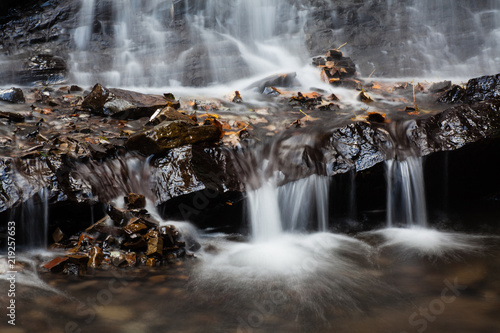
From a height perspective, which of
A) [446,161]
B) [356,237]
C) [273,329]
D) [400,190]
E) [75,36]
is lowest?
[273,329]

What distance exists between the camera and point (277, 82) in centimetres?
942

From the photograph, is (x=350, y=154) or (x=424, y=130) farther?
(x=424, y=130)

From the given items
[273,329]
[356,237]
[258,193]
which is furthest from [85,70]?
[273,329]

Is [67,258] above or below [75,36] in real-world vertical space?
below

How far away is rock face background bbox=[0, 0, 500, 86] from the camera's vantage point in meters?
10.1

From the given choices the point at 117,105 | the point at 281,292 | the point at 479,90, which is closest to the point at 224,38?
the point at 117,105

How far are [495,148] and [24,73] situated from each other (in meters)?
10.1

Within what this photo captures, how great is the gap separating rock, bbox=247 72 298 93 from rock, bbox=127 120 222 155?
4.30 meters

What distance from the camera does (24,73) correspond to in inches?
360

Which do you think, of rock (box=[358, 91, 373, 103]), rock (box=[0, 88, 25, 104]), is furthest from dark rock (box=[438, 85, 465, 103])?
rock (box=[0, 88, 25, 104])

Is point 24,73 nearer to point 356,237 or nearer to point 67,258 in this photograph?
point 67,258

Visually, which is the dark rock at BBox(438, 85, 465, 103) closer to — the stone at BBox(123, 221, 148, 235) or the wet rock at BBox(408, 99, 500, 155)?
the wet rock at BBox(408, 99, 500, 155)

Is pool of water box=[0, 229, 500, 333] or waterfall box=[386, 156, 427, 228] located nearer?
Answer: pool of water box=[0, 229, 500, 333]

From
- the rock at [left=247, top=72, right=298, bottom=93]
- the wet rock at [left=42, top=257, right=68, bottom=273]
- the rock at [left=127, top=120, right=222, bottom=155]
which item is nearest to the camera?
the wet rock at [left=42, top=257, right=68, bottom=273]
